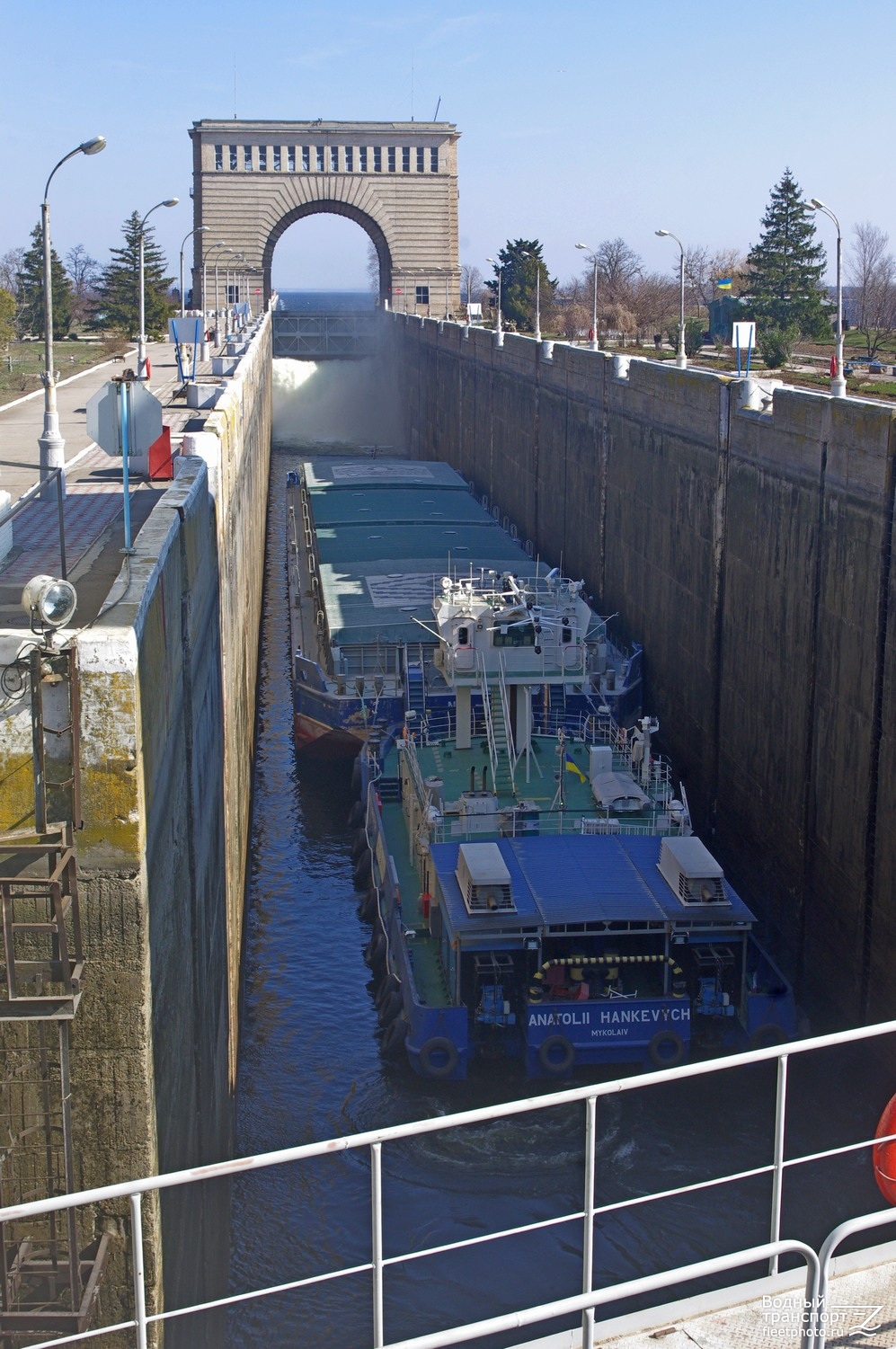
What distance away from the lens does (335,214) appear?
103 metres

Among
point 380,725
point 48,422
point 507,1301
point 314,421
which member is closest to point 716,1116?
point 507,1301

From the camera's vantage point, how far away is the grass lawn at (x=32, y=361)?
49406 mm

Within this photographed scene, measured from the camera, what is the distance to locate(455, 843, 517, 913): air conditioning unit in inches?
720

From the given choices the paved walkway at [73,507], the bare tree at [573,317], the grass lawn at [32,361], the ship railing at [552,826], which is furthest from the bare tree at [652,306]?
the ship railing at [552,826]

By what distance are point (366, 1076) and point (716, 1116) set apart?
4444mm

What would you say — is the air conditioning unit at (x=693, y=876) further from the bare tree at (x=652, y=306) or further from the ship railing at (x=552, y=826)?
the bare tree at (x=652, y=306)

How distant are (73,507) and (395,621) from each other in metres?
10.7

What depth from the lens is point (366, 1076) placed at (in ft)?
63.1

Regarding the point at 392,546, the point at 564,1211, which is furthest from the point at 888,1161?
the point at 392,546

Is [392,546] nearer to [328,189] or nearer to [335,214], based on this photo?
[328,189]

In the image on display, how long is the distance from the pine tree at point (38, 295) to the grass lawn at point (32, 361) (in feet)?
5.72

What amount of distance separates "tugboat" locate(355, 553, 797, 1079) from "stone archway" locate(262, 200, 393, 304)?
8032 cm

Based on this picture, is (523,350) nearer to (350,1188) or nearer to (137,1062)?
(350,1188)

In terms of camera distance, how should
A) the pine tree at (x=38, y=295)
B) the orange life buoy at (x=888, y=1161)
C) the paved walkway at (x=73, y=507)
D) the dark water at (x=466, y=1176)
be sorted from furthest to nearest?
the pine tree at (x=38, y=295) < the dark water at (x=466, y=1176) < the paved walkway at (x=73, y=507) < the orange life buoy at (x=888, y=1161)
